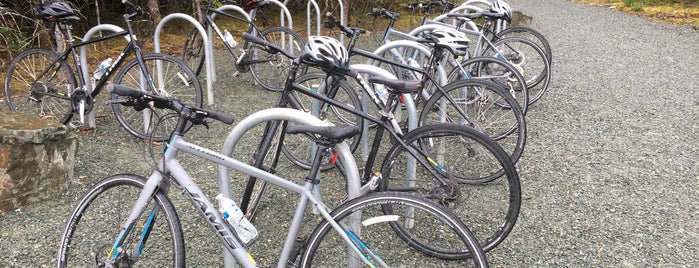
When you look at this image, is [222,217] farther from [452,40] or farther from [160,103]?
[452,40]

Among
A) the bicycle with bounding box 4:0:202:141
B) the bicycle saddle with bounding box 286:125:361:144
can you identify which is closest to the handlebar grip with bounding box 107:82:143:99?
the bicycle saddle with bounding box 286:125:361:144

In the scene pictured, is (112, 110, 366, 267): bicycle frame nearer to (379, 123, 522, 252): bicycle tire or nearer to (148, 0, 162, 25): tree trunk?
(379, 123, 522, 252): bicycle tire

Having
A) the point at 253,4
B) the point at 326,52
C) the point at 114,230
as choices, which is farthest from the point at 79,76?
the point at 326,52

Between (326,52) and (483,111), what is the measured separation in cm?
152

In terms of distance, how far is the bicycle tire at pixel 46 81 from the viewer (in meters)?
4.18

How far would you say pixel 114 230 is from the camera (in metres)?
2.88

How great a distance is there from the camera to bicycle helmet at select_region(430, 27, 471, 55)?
3451mm

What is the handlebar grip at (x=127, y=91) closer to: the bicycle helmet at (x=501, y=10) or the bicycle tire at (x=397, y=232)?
the bicycle tire at (x=397, y=232)

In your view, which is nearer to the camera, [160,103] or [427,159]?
[160,103]

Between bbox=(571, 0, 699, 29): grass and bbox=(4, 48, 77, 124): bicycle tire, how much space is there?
1097 centimetres

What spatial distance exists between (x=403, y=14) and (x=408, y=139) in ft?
29.5

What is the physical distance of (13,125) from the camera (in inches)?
122

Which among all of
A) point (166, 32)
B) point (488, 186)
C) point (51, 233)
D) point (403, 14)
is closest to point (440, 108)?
point (488, 186)

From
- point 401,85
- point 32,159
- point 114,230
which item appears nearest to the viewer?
point 401,85
